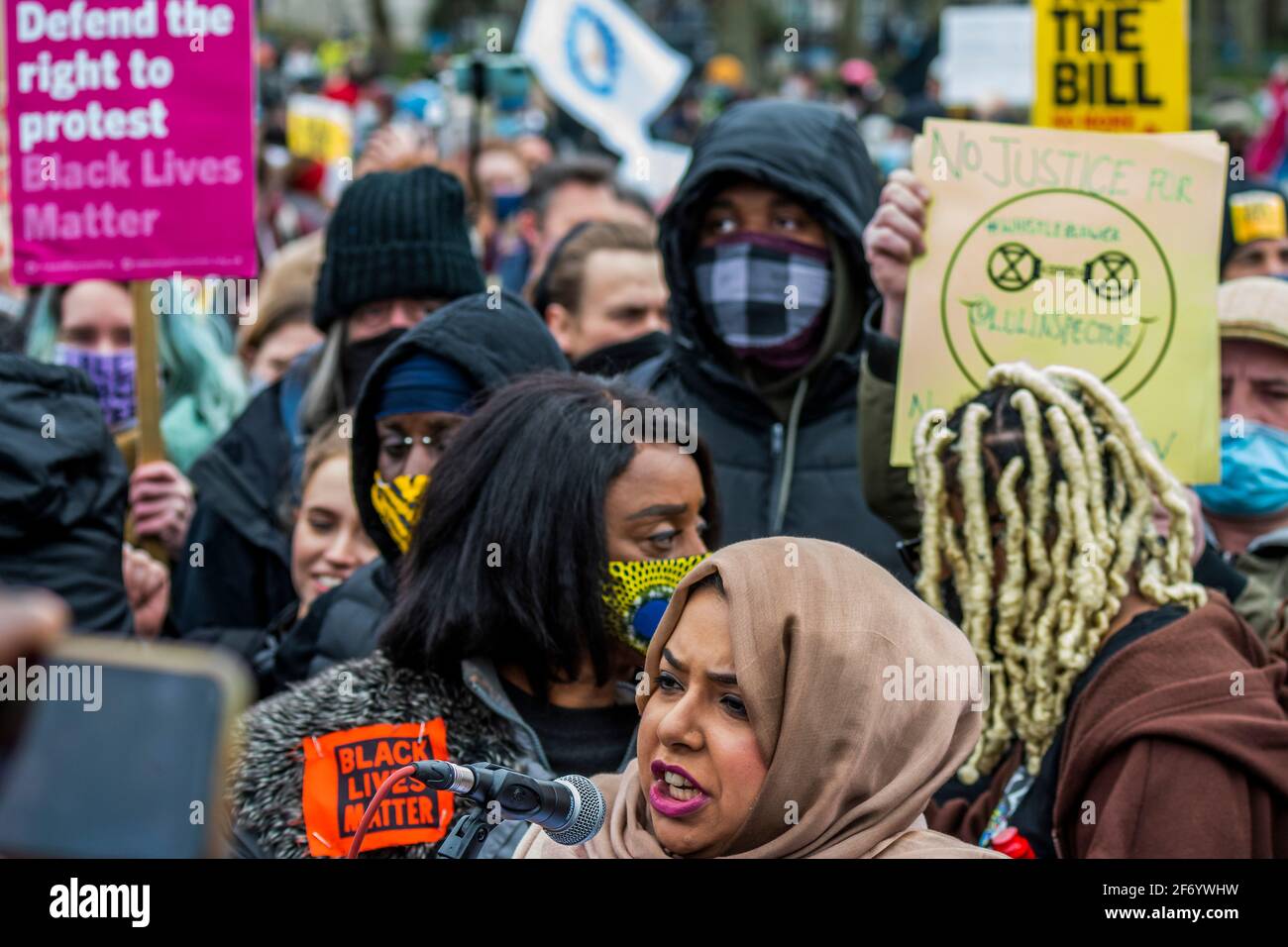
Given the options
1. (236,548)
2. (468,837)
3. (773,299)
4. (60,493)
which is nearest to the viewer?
(468,837)

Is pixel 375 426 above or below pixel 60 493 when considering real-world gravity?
above

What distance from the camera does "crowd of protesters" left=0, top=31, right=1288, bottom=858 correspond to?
239 cm

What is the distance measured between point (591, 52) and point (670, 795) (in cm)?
669

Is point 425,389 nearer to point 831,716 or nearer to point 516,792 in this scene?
point 831,716

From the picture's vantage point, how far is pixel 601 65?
8.64m

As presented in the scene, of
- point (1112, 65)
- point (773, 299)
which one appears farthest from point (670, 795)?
point (1112, 65)

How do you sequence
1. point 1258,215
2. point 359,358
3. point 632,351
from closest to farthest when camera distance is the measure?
point 359,358
point 632,351
point 1258,215

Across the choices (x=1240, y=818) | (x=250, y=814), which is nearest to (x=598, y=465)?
(x=250, y=814)

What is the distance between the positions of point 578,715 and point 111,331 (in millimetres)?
3054

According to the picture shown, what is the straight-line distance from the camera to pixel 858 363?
4.36 m

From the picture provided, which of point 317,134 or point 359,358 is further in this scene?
point 317,134

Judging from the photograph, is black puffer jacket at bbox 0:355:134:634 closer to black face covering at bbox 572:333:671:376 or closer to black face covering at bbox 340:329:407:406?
black face covering at bbox 340:329:407:406

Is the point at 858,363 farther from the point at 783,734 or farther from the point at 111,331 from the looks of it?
the point at 111,331

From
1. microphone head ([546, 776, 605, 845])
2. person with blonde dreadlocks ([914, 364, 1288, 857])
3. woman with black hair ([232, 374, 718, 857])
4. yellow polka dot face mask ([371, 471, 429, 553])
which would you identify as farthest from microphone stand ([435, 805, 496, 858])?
yellow polka dot face mask ([371, 471, 429, 553])
